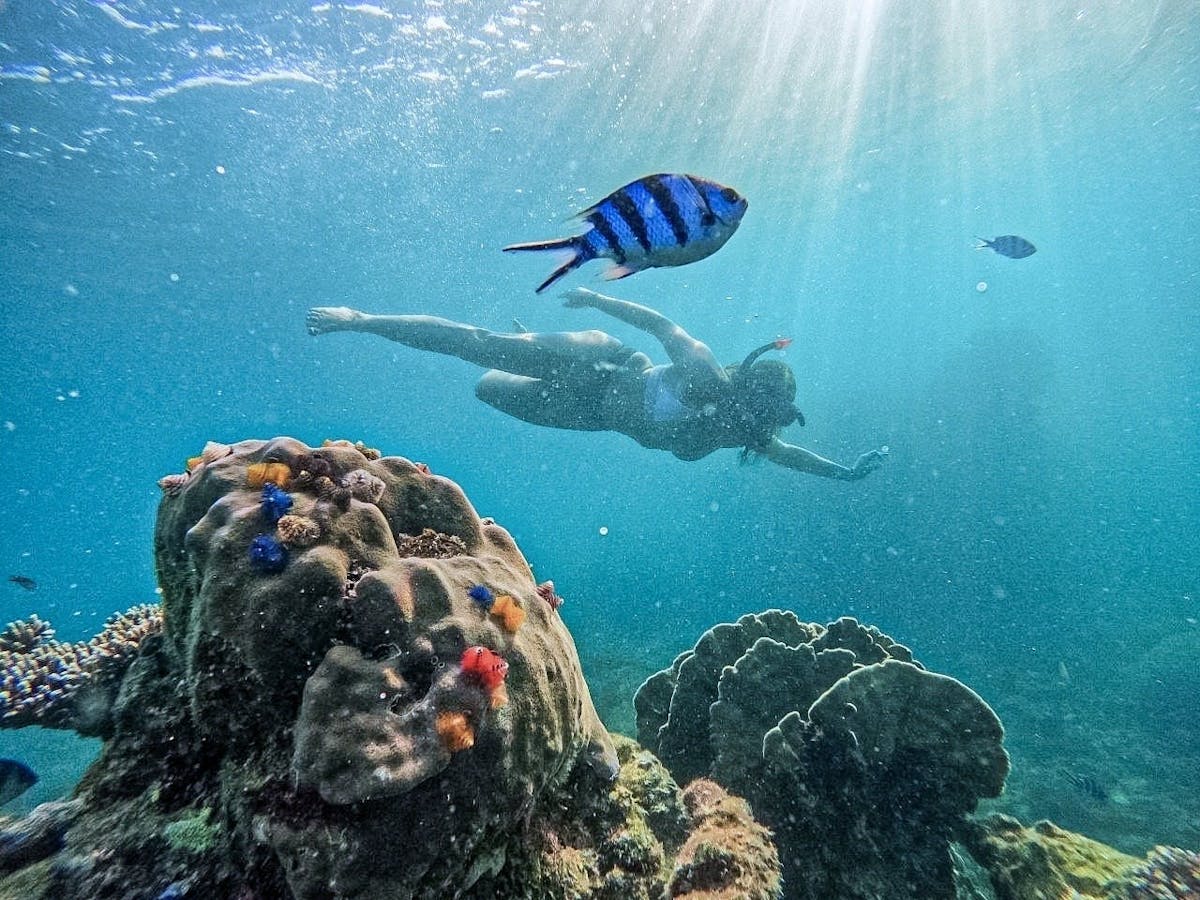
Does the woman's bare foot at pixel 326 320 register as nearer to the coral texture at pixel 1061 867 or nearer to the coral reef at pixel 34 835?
the coral reef at pixel 34 835

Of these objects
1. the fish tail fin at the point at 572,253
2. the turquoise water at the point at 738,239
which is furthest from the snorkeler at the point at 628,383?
the fish tail fin at the point at 572,253

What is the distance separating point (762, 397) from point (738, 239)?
114 ft

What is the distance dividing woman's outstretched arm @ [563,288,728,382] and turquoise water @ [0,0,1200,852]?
104 inches

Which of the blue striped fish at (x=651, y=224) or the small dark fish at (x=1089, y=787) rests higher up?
the blue striped fish at (x=651, y=224)

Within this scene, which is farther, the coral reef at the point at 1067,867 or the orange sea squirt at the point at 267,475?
the coral reef at the point at 1067,867

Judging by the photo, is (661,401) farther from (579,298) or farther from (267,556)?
(267,556)

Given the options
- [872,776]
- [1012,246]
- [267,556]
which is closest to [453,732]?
[267,556]

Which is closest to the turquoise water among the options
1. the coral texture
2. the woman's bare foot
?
the coral texture

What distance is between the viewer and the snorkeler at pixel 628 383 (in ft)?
28.4

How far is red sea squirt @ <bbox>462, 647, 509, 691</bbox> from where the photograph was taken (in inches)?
75.1

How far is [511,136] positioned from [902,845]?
2629cm

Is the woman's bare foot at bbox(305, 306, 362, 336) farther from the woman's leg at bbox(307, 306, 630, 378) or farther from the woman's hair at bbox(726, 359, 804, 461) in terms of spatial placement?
the woman's hair at bbox(726, 359, 804, 461)

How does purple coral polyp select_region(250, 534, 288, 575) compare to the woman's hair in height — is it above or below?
above

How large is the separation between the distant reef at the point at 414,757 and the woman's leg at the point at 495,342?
6.56 meters
